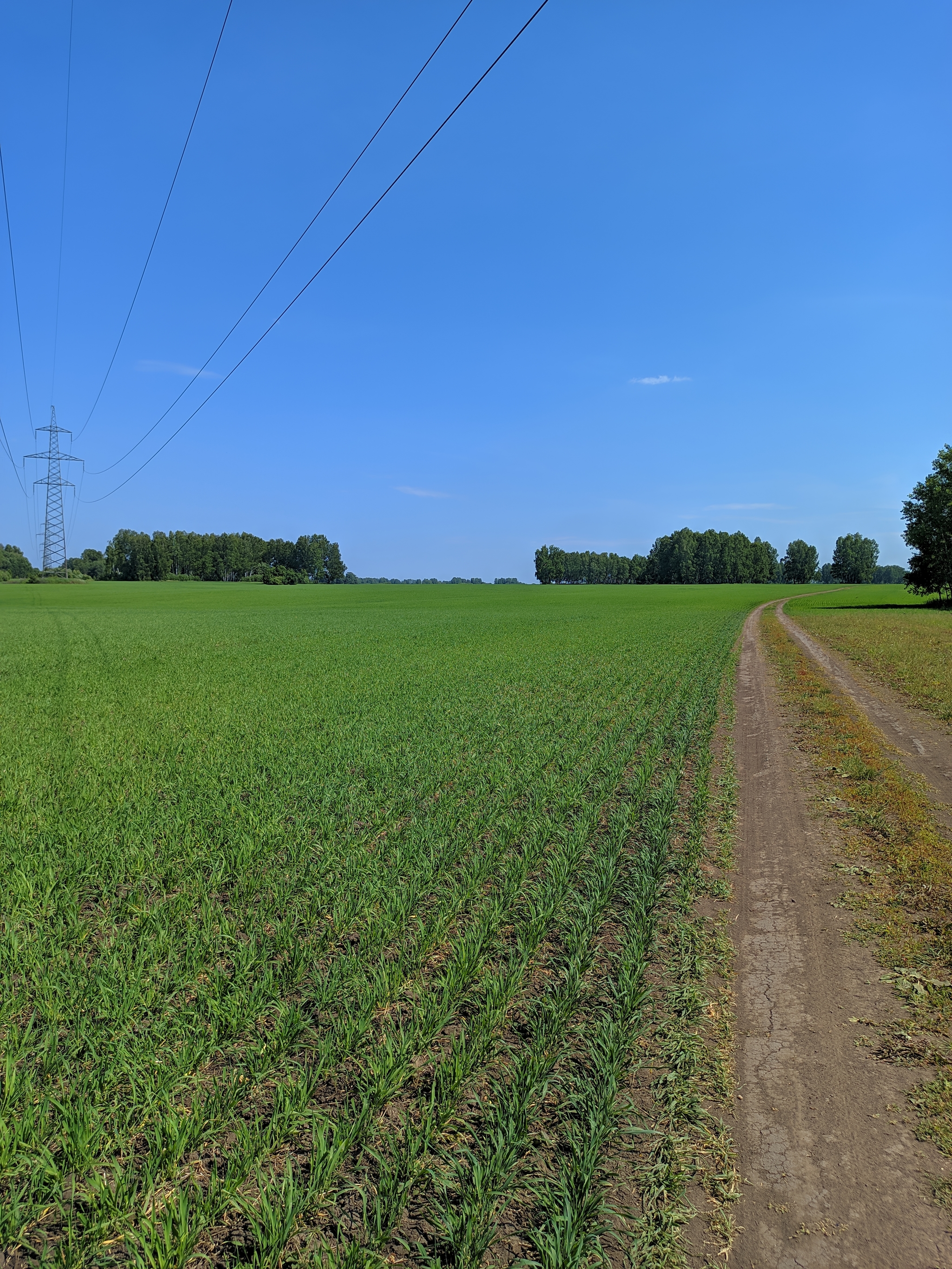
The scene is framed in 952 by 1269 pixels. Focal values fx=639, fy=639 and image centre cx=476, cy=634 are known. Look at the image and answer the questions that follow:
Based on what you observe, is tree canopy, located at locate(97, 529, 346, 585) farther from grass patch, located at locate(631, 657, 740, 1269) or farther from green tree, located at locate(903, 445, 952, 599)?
grass patch, located at locate(631, 657, 740, 1269)

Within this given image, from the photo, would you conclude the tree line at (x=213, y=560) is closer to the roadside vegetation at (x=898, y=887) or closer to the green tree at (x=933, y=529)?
the green tree at (x=933, y=529)

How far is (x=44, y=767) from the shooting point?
10727 mm

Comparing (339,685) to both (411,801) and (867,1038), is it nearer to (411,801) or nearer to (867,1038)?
(411,801)

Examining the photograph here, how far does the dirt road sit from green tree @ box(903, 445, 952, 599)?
60.4 m

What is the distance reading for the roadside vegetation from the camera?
4.26 meters

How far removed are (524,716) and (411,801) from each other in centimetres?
587

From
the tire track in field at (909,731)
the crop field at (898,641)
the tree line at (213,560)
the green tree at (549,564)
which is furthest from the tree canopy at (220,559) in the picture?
the tire track in field at (909,731)

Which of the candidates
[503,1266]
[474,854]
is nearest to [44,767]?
[474,854]

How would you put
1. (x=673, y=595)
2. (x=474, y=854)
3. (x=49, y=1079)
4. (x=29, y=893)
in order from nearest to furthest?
(x=49, y=1079) → (x=29, y=893) → (x=474, y=854) → (x=673, y=595)

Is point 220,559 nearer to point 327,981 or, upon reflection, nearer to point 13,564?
point 13,564

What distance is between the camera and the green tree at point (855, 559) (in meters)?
178

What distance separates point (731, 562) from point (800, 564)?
35.0 meters

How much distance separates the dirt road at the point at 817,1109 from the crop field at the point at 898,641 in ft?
37.0

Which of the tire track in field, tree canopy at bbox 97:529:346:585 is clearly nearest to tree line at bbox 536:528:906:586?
tree canopy at bbox 97:529:346:585
